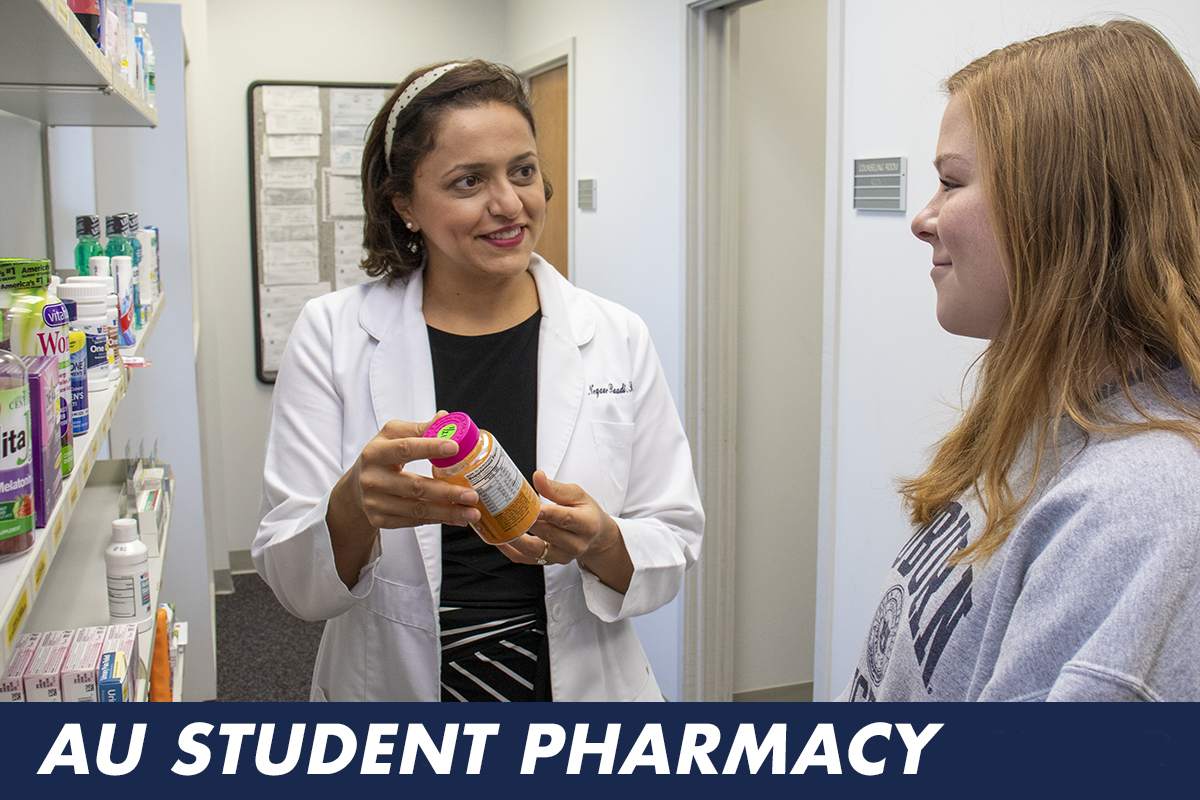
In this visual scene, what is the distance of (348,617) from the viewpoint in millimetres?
1517

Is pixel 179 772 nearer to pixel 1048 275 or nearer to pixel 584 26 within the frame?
pixel 1048 275

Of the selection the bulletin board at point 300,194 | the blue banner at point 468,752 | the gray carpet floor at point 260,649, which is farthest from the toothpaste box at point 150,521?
the bulletin board at point 300,194

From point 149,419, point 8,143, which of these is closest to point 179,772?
point 8,143

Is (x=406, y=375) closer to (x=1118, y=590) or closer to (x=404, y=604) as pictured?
(x=404, y=604)

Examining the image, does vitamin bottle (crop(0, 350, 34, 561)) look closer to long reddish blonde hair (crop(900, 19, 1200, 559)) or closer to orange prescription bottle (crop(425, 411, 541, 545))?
orange prescription bottle (crop(425, 411, 541, 545))

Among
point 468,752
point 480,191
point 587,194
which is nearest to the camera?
point 468,752

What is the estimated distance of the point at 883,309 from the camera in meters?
2.19

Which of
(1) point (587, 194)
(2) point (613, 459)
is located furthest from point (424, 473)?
(1) point (587, 194)

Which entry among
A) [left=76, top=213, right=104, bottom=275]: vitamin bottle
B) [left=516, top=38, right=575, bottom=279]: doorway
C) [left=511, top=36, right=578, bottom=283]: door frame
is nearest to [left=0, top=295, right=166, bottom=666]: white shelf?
[left=76, top=213, right=104, bottom=275]: vitamin bottle

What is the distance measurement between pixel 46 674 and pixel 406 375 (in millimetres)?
612

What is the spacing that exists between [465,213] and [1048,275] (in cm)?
85

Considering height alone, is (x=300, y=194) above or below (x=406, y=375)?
above

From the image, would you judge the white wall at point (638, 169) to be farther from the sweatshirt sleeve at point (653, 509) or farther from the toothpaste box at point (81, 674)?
the toothpaste box at point (81, 674)

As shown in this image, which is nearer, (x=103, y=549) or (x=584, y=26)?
(x=103, y=549)
